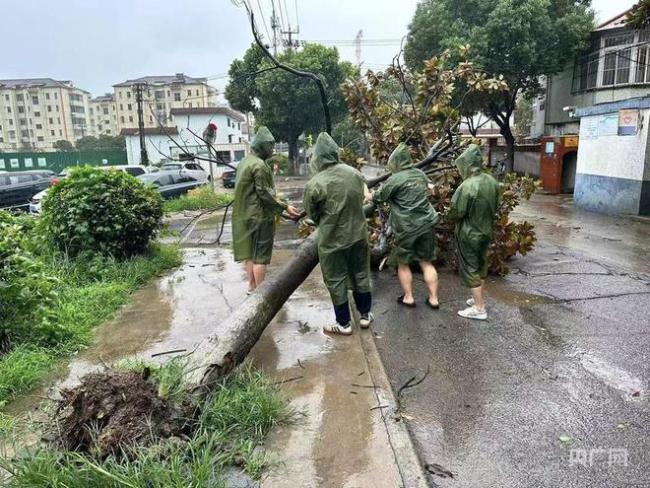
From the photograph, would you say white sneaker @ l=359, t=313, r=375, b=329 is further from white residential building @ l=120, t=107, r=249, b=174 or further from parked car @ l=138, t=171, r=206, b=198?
white residential building @ l=120, t=107, r=249, b=174

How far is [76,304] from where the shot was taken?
205 inches

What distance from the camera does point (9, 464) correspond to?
2402 millimetres

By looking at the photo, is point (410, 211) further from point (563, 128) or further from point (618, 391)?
point (563, 128)

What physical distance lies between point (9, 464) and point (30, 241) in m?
4.91

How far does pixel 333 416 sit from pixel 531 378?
5.06ft

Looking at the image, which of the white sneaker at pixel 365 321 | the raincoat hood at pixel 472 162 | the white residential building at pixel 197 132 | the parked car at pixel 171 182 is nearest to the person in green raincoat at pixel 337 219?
the white sneaker at pixel 365 321

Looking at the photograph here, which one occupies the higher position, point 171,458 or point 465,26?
point 465,26

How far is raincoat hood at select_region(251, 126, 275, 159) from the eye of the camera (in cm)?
520

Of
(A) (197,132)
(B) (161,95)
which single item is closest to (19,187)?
(A) (197,132)

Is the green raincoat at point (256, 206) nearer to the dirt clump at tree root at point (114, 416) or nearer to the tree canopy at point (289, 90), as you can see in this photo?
the dirt clump at tree root at point (114, 416)

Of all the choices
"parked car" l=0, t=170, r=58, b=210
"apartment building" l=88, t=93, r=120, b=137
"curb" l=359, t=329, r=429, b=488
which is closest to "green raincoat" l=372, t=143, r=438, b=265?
"curb" l=359, t=329, r=429, b=488

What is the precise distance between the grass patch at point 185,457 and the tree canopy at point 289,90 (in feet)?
83.6

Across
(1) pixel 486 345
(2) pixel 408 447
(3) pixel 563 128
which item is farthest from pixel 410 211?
(3) pixel 563 128

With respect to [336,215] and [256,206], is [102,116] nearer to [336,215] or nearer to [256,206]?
[256,206]
